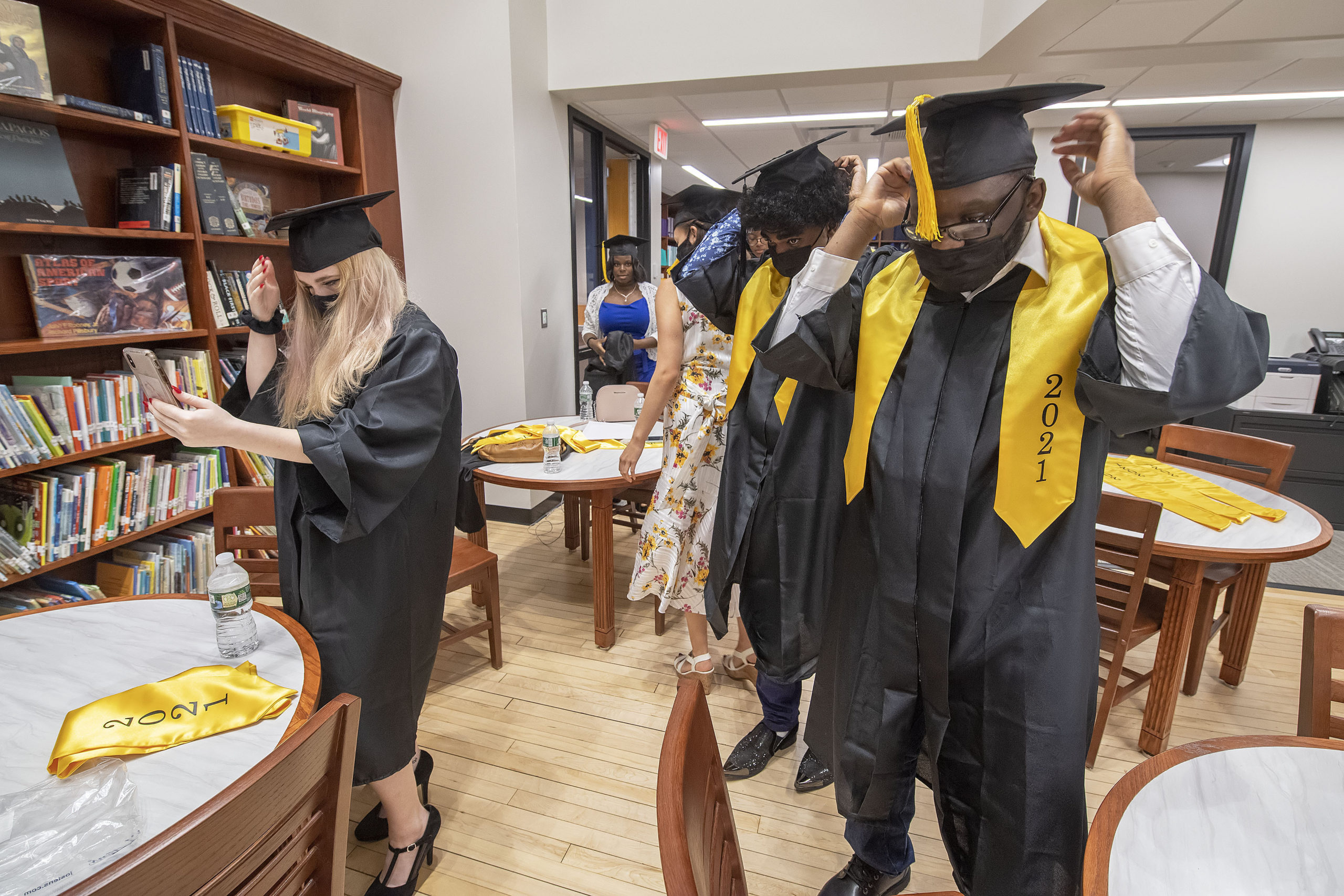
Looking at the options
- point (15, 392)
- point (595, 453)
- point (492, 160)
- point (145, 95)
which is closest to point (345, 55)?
point (492, 160)

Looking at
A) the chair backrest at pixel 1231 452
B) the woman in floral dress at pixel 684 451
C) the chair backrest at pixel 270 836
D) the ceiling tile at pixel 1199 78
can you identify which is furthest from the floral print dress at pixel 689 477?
the ceiling tile at pixel 1199 78

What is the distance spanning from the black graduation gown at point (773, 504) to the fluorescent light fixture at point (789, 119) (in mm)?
3896

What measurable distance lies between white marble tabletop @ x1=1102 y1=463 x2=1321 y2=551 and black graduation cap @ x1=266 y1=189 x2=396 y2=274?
2114 mm

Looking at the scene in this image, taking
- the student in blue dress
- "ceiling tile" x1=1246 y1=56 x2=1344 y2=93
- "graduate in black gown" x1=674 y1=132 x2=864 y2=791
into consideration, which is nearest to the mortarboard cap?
"graduate in black gown" x1=674 y1=132 x2=864 y2=791

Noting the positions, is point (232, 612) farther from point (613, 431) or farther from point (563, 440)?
point (613, 431)

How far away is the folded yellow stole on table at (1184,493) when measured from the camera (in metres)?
2.17

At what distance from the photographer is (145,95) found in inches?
95.3

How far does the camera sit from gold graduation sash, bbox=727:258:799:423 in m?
1.60

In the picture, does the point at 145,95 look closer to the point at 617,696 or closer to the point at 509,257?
the point at 509,257

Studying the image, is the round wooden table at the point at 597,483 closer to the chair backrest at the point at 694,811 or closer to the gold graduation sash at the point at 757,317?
the gold graduation sash at the point at 757,317

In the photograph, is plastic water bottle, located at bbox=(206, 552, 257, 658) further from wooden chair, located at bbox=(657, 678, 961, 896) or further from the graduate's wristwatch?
wooden chair, located at bbox=(657, 678, 961, 896)

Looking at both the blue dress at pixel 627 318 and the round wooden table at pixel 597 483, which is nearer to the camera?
the round wooden table at pixel 597 483

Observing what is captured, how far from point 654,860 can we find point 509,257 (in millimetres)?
3123

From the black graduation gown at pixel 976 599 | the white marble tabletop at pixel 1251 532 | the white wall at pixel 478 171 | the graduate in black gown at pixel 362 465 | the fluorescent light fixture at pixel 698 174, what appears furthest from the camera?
the fluorescent light fixture at pixel 698 174
